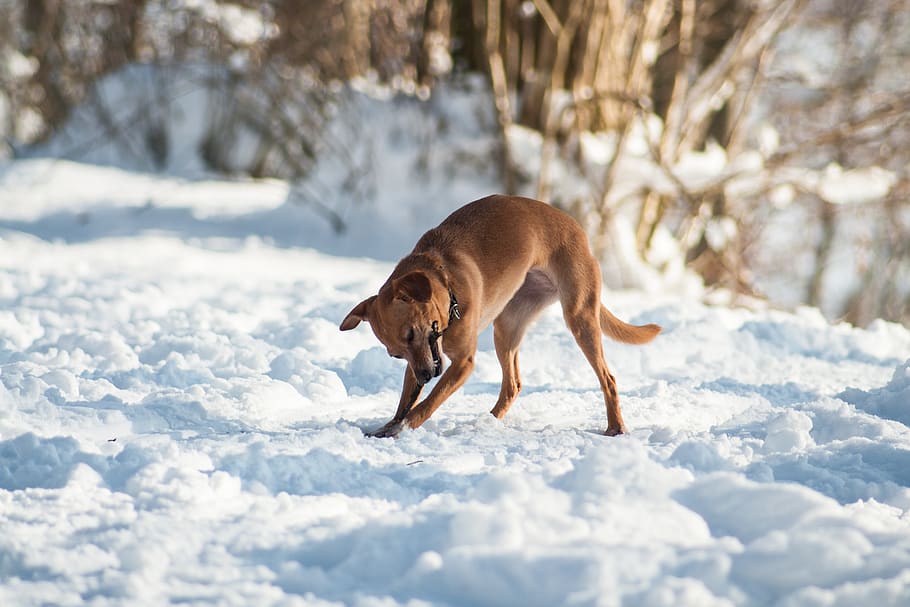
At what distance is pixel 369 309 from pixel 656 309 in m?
4.18

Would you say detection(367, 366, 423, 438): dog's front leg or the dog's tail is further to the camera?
the dog's tail

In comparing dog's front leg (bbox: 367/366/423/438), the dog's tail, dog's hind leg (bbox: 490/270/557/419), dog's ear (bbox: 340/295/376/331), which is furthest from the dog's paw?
the dog's tail

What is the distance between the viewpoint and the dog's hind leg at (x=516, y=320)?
516 cm

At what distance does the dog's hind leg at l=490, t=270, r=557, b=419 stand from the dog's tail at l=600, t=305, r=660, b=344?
0.31 m

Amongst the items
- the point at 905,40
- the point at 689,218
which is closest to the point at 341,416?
the point at 689,218

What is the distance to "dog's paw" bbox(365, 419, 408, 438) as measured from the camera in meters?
4.37

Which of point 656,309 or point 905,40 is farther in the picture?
point 905,40

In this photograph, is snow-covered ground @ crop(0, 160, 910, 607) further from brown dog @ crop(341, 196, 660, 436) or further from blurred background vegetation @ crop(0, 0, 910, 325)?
blurred background vegetation @ crop(0, 0, 910, 325)

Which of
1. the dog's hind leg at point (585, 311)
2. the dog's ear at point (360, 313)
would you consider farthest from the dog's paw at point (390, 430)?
the dog's hind leg at point (585, 311)

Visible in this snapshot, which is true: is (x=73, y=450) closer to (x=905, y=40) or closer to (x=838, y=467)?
(x=838, y=467)

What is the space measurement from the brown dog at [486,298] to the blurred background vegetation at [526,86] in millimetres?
5297

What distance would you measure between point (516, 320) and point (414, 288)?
1.21m

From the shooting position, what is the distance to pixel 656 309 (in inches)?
321

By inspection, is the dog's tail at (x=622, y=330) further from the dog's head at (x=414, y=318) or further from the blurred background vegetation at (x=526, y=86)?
the blurred background vegetation at (x=526, y=86)
